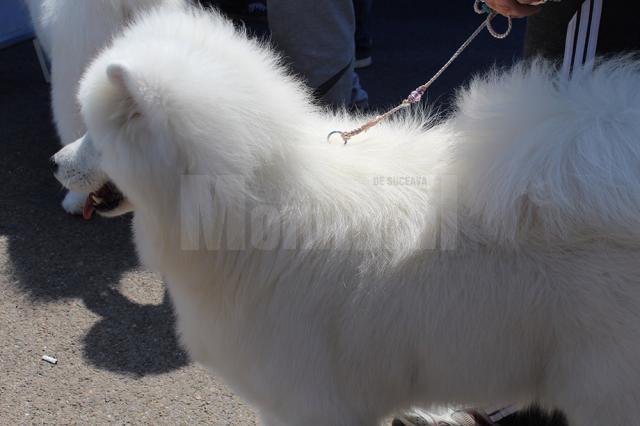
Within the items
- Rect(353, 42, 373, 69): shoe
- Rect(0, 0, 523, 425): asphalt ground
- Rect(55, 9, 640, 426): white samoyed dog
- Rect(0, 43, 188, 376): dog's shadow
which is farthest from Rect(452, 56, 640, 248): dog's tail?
Rect(353, 42, 373, 69): shoe

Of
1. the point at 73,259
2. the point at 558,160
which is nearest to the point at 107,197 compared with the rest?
the point at 558,160

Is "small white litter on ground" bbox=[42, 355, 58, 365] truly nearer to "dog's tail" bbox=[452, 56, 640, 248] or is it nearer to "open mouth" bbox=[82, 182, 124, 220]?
"open mouth" bbox=[82, 182, 124, 220]

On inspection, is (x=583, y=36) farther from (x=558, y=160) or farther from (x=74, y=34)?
(x=74, y=34)

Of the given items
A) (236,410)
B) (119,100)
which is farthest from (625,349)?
(236,410)

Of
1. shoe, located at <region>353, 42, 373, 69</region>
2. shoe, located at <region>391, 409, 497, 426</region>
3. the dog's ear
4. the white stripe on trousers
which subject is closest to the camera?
the dog's ear

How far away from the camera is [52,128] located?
4598 millimetres

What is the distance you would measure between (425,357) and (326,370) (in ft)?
0.77

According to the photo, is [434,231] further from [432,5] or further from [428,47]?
[432,5]

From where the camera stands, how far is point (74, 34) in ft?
9.76

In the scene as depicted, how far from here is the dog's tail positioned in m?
1.48

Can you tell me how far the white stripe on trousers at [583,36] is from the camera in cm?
186

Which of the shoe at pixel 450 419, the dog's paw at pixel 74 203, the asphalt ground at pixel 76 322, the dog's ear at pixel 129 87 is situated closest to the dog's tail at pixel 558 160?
the dog's ear at pixel 129 87

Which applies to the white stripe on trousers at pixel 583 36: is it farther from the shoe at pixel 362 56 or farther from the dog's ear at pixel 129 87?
the shoe at pixel 362 56

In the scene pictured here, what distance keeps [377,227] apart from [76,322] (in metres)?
1.73
